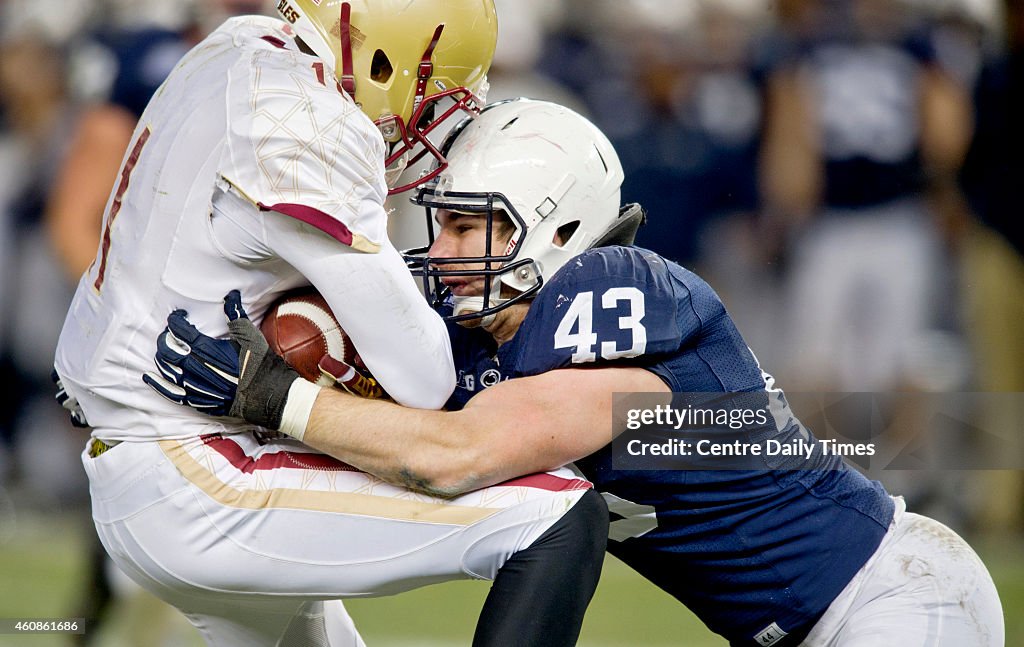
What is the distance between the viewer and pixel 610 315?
2.32 metres

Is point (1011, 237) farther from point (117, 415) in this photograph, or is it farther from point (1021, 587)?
point (117, 415)

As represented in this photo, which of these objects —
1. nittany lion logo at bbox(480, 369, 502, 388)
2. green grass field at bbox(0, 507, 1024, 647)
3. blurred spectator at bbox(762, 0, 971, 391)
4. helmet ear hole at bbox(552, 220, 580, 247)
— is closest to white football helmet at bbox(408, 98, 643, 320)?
helmet ear hole at bbox(552, 220, 580, 247)

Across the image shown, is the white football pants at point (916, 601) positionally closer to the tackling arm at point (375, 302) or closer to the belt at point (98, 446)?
the tackling arm at point (375, 302)

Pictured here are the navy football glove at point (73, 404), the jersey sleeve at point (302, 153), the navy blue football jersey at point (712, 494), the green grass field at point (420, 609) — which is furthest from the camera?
the green grass field at point (420, 609)

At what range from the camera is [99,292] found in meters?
2.33

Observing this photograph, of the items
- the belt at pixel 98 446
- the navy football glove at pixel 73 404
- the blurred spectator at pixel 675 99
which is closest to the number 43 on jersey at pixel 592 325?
the belt at pixel 98 446

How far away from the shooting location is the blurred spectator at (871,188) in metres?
5.38

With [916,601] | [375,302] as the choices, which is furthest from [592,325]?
[916,601]

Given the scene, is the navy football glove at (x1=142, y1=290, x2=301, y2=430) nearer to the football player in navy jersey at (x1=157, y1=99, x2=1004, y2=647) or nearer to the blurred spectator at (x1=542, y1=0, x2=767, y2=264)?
the football player in navy jersey at (x1=157, y1=99, x2=1004, y2=647)

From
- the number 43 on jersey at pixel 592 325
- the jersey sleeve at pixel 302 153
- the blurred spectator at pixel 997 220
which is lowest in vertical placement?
the blurred spectator at pixel 997 220

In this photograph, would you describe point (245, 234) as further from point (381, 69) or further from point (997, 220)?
point (997, 220)

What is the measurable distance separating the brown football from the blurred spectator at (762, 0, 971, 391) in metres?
3.46

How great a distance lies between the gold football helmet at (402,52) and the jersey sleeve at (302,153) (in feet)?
0.86

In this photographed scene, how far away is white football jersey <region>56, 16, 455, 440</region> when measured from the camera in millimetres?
2158
